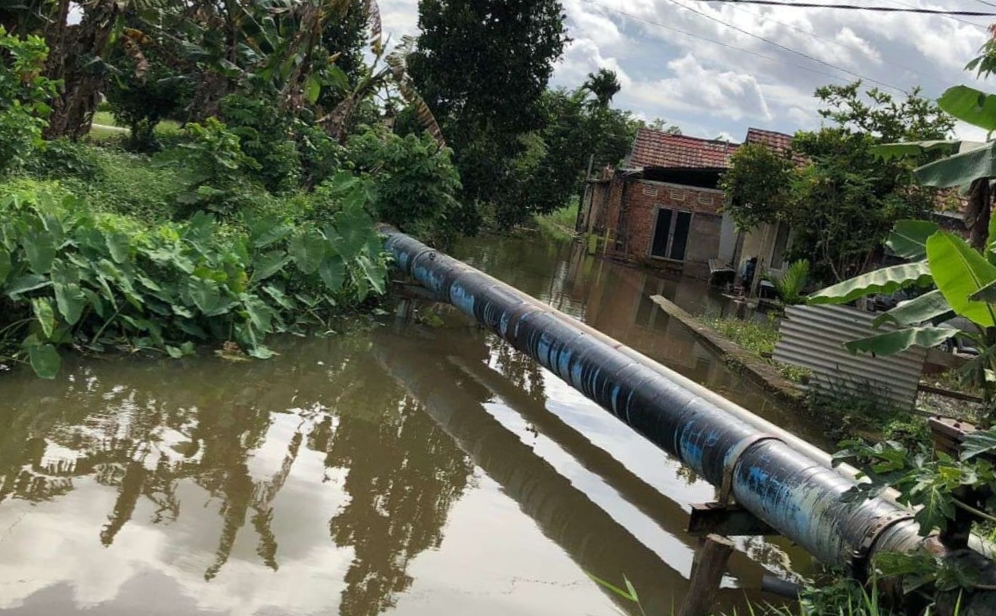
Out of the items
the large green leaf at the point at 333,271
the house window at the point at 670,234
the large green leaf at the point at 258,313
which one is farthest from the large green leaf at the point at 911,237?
the house window at the point at 670,234

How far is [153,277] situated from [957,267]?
588 cm

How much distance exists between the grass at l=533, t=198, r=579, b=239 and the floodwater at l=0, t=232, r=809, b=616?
22919mm

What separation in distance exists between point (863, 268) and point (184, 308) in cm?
1042

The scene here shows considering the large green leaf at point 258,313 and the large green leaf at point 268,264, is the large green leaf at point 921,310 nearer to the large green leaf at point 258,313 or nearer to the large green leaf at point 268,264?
the large green leaf at point 258,313

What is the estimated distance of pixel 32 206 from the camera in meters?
6.52

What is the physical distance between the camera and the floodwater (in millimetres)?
3809

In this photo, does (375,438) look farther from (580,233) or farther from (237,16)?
(580,233)

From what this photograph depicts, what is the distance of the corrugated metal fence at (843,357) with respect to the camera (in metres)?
8.78

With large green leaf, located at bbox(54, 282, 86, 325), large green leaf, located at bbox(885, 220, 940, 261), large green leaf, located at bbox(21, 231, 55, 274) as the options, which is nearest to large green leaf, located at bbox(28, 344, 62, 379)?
large green leaf, located at bbox(54, 282, 86, 325)

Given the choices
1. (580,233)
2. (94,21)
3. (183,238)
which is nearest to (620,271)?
(580,233)

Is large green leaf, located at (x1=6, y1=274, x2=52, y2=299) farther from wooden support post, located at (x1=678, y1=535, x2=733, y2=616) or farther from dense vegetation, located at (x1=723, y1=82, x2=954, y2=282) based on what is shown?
dense vegetation, located at (x1=723, y1=82, x2=954, y2=282)

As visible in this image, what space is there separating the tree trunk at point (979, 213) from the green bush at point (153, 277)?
6224mm

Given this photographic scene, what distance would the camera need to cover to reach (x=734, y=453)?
4.64 m

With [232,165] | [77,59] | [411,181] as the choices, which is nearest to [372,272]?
[232,165]
